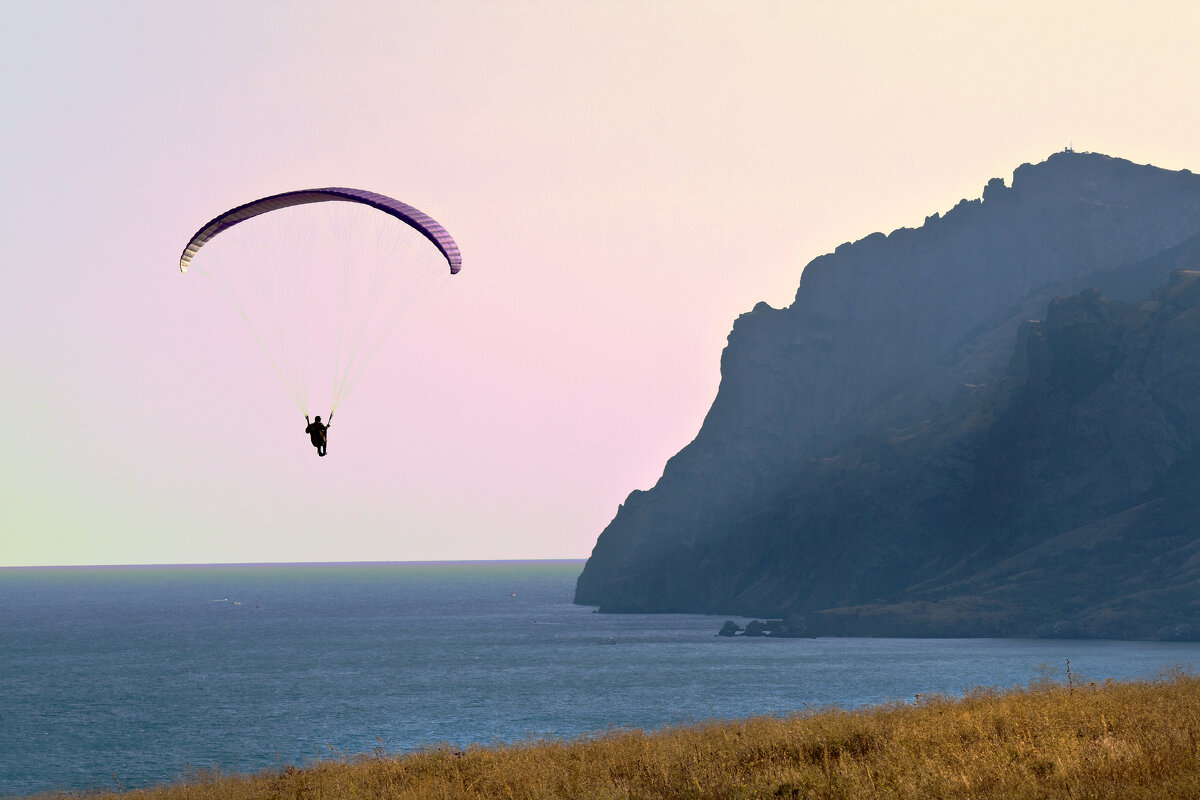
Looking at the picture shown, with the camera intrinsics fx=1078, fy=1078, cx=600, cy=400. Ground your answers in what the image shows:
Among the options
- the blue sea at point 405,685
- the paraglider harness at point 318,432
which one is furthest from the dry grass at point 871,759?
the blue sea at point 405,685

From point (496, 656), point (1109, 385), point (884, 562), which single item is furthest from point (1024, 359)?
point (496, 656)

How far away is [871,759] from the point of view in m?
17.4

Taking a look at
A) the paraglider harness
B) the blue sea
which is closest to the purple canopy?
the paraglider harness

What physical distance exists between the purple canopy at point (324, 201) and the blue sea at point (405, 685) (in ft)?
66.2

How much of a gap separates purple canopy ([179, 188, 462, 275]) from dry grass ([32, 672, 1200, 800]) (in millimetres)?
15952

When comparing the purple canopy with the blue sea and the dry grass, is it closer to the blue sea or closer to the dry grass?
the dry grass

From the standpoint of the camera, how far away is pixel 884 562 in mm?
179500

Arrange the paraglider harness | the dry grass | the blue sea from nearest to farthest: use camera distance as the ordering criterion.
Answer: the dry grass < the paraglider harness < the blue sea

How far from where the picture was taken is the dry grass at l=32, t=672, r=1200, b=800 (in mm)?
14602

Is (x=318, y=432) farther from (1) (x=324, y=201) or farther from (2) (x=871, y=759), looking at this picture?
(2) (x=871, y=759)

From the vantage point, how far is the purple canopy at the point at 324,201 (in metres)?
33.0

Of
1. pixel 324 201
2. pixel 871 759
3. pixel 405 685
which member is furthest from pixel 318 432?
pixel 405 685

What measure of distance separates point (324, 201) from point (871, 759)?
23766 millimetres

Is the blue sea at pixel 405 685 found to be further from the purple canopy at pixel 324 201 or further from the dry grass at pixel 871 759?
the dry grass at pixel 871 759
